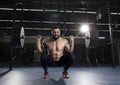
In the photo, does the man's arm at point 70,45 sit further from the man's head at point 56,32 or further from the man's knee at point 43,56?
the man's knee at point 43,56

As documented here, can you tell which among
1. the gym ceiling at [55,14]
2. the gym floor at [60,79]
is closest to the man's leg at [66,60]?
the gym floor at [60,79]

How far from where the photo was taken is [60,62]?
2.56 metres

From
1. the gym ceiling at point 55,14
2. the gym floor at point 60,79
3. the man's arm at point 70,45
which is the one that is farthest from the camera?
the gym ceiling at point 55,14

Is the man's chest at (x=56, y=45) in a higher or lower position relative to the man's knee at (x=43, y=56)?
higher

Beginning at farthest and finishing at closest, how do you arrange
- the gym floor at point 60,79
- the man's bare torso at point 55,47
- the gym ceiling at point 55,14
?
the gym ceiling at point 55,14 → the man's bare torso at point 55,47 → the gym floor at point 60,79

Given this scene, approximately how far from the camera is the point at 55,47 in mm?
2633

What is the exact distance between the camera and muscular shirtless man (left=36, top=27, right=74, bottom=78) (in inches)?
97.9

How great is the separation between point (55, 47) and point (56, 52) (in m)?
0.08

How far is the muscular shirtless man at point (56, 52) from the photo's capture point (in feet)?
8.16

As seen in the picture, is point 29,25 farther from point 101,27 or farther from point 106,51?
point 106,51

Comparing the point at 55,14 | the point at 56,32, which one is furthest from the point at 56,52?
the point at 55,14

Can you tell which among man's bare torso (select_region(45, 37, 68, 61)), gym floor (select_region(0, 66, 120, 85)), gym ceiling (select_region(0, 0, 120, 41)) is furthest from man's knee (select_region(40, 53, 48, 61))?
gym ceiling (select_region(0, 0, 120, 41))

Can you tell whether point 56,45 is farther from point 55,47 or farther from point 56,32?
point 56,32

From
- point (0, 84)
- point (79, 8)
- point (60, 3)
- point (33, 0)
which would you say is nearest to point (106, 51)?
point (79, 8)
